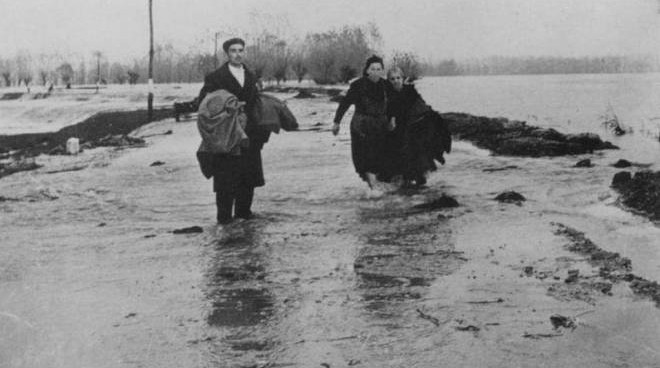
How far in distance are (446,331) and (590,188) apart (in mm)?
5970

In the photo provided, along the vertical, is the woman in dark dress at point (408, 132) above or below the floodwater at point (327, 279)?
above

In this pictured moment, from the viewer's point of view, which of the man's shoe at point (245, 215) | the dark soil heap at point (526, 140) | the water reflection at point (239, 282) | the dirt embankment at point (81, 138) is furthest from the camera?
the dirt embankment at point (81, 138)

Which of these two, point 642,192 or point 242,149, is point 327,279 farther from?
point 642,192

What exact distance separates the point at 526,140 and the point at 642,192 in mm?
6669

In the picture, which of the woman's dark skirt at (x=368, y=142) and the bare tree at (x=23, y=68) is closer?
the woman's dark skirt at (x=368, y=142)

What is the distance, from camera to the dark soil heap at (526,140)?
14359 millimetres

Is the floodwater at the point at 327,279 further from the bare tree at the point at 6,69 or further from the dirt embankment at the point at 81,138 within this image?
the bare tree at the point at 6,69

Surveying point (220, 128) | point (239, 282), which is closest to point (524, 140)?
point (220, 128)

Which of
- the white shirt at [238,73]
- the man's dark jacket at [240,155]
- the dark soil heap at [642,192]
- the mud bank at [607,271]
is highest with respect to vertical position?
the white shirt at [238,73]

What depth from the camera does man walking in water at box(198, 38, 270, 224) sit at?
25.5 ft

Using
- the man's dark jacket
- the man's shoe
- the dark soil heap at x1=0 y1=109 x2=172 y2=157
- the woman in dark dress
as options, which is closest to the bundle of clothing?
the man's dark jacket

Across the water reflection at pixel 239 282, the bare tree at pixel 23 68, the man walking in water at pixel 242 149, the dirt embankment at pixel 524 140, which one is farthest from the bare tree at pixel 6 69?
the water reflection at pixel 239 282

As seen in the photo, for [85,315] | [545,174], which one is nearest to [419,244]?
[85,315]

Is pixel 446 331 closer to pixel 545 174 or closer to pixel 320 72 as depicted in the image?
pixel 545 174
